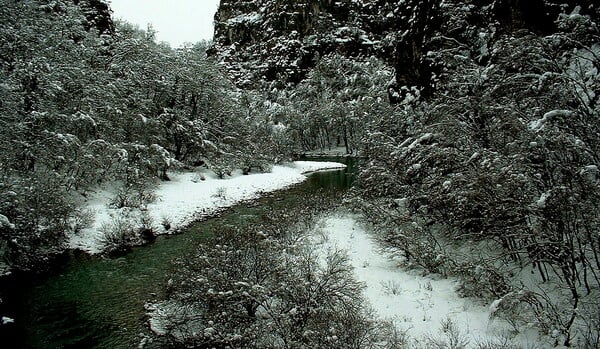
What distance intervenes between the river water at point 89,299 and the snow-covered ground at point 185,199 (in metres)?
1.71

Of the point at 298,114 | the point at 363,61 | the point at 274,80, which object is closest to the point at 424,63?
the point at 298,114

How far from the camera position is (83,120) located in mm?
21344

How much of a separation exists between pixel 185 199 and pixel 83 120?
7424mm

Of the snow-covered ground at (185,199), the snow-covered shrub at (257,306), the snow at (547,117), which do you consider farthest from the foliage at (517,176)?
the snow-covered ground at (185,199)

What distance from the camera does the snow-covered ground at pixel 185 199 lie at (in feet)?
55.0

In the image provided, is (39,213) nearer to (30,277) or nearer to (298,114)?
(30,277)

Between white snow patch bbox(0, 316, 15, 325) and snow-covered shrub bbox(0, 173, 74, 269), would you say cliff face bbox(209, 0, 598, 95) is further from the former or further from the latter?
white snow patch bbox(0, 316, 15, 325)

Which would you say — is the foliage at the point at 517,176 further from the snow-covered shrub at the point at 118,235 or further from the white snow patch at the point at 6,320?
the white snow patch at the point at 6,320

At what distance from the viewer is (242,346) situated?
7.42 metres

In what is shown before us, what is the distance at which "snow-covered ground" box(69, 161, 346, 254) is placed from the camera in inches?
660

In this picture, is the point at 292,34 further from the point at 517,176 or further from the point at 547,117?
the point at 547,117

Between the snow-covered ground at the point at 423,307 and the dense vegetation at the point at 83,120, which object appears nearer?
the snow-covered ground at the point at 423,307

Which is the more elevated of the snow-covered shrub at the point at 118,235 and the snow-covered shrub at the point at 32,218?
the snow-covered shrub at the point at 32,218

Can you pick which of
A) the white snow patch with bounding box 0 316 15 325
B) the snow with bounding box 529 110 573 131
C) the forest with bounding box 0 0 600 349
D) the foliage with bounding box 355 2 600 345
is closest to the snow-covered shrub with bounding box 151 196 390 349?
the forest with bounding box 0 0 600 349
